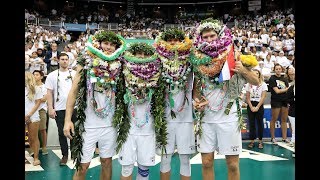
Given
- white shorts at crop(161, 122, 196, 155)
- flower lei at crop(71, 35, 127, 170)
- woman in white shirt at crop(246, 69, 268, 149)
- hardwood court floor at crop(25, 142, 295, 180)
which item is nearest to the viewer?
flower lei at crop(71, 35, 127, 170)

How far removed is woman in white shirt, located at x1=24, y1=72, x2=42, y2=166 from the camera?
608cm

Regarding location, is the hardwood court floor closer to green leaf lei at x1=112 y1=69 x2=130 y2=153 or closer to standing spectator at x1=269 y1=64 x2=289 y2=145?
standing spectator at x1=269 y1=64 x2=289 y2=145

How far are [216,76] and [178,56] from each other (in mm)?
471

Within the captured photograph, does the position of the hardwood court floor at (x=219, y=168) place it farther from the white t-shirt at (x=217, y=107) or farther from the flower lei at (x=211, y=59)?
the flower lei at (x=211, y=59)

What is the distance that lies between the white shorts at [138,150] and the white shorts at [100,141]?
5.3 inches

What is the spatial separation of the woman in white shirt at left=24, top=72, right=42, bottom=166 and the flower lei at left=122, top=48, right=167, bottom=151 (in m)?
2.73

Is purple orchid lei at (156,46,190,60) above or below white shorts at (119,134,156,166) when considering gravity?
above

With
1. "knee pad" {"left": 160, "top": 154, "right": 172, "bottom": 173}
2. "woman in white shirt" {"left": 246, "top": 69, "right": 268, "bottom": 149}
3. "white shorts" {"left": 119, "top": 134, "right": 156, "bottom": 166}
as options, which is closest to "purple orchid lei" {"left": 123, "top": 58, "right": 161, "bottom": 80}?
"white shorts" {"left": 119, "top": 134, "right": 156, "bottom": 166}

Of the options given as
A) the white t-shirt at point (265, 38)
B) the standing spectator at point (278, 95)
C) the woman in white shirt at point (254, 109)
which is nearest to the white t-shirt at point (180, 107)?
the woman in white shirt at point (254, 109)

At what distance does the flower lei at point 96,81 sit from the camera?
12.7ft

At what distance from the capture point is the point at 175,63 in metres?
3.99

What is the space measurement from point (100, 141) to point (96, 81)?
0.66m

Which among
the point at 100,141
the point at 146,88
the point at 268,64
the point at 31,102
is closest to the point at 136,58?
the point at 146,88

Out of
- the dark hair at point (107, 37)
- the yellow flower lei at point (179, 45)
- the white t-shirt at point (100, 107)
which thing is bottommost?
the white t-shirt at point (100, 107)
